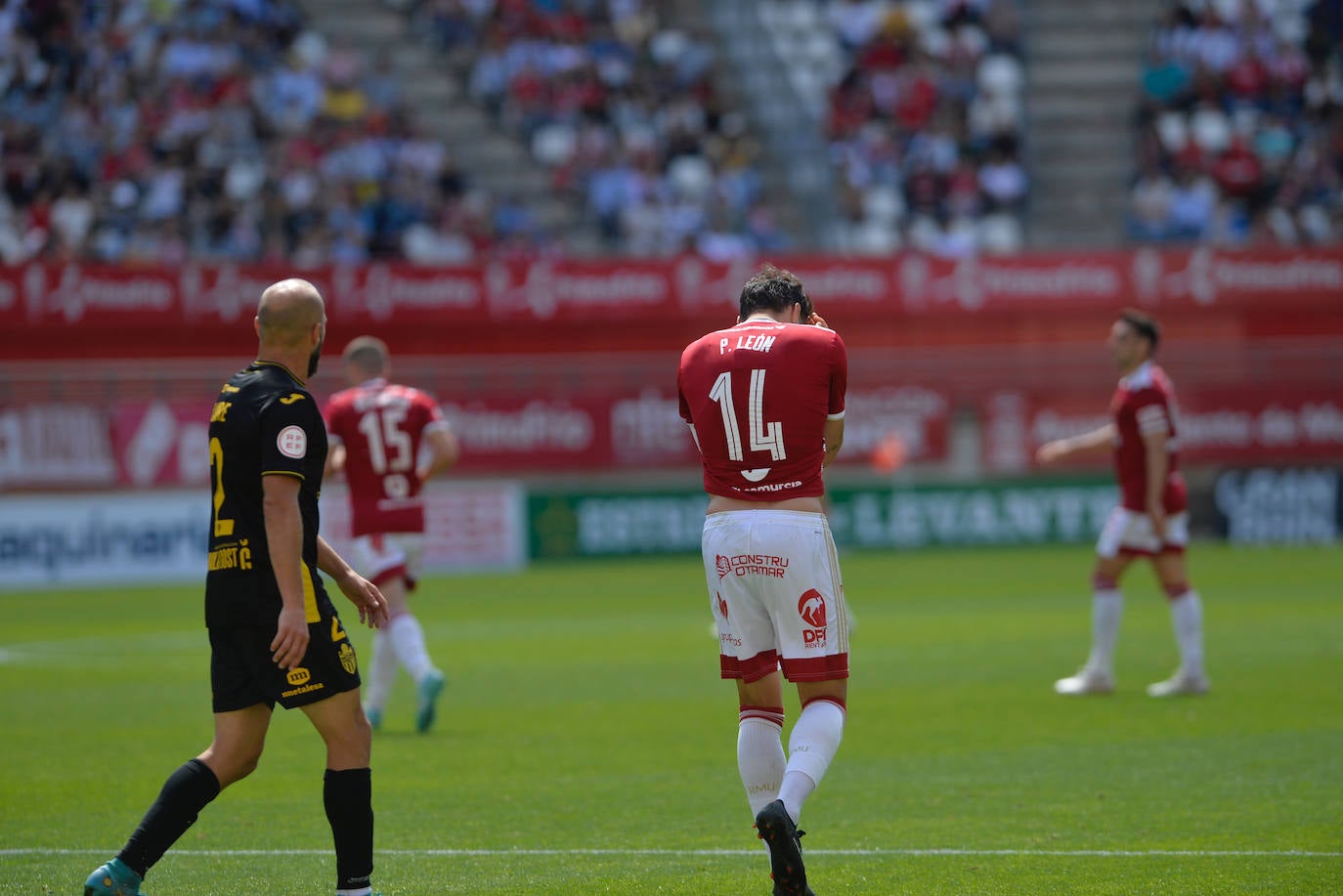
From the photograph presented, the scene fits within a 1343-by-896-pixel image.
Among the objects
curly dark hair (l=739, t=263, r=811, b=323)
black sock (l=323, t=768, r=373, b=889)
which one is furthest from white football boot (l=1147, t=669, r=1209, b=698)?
black sock (l=323, t=768, r=373, b=889)

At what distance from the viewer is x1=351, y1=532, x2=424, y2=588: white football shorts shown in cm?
1140

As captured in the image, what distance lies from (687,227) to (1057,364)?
677 centimetres

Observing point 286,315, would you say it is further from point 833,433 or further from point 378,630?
point 378,630

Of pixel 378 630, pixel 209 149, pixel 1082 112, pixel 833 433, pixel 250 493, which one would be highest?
pixel 1082 112

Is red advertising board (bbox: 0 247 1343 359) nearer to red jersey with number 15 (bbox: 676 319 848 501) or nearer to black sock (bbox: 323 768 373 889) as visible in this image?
red jersey with number 15 (bbox: 676 319 848 501)

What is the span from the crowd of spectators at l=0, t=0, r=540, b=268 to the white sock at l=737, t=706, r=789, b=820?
865 inches

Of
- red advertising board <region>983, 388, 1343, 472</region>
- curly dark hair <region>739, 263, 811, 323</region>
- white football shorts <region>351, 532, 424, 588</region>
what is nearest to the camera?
curly dark hair <region>739, 263, 811, 323</region>

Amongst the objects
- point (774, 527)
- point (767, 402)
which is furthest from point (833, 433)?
point (774, 527)

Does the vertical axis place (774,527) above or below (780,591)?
above

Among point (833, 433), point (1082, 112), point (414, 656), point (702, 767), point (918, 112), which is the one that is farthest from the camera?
point (1082, 112)

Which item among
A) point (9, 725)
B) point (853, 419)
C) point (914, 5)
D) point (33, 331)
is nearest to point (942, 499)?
point (853, 419)

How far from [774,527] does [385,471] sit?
5538 millimetres

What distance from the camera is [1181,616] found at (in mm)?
12117

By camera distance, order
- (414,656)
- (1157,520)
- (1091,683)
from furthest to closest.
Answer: (1091,683), (1157,520), (414,656)
